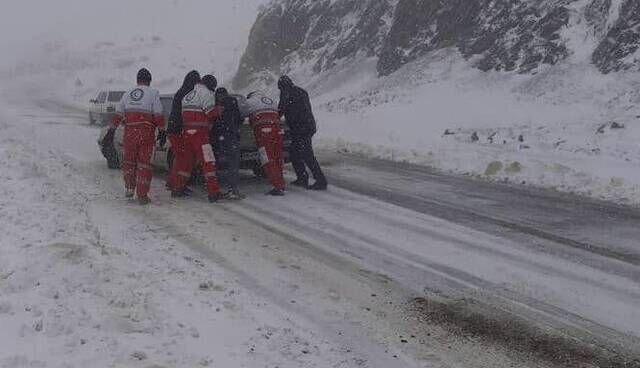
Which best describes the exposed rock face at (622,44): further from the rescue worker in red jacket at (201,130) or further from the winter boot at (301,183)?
the rescue worker in red jacket at (201,130)

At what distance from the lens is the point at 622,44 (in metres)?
18.1

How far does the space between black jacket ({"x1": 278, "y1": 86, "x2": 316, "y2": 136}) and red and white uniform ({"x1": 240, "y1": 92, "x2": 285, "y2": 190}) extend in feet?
0.92

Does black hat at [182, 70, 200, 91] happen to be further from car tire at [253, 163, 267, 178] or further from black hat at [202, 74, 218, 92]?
car tire at [253, 163, 267, 178]

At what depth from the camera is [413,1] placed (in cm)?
2750

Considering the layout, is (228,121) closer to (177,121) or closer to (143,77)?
(177,121)

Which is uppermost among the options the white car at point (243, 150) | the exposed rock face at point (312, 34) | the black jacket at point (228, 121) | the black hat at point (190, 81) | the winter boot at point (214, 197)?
the exposed rock face at point (312, 34)

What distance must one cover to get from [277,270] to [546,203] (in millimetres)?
4961

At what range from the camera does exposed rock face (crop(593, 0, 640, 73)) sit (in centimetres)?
1764

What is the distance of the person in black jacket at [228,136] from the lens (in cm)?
954

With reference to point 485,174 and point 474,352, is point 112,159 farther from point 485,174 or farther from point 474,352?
point 474,352

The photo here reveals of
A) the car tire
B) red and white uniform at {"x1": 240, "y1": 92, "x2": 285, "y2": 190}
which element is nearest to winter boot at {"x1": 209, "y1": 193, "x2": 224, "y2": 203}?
red and white uniform at {"x1": 240, "y1": 92, "x2": 285, "y2": 190}

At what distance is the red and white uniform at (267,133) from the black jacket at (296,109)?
0.28 meters

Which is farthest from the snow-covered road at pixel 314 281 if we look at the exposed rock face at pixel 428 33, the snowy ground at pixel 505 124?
the exposed rock face at pixel 428 33

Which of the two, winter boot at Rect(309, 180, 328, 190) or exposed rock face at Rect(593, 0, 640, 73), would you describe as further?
exposed rock face at Rect(593, 0, 640, 73)
